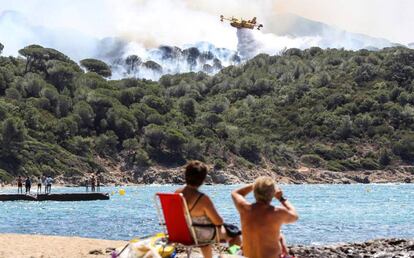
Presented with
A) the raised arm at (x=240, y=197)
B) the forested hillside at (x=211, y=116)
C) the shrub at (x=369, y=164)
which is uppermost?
the forested hillside at (x=211, y=116)

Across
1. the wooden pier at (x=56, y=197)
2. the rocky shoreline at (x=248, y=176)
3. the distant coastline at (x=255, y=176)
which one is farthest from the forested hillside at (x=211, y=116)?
the wooden pier at (x=56, y=197)

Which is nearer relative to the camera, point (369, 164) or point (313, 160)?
point (313, 160)

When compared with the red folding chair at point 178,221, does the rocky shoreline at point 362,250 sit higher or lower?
lower

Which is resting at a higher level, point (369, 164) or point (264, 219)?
point (369, 164)

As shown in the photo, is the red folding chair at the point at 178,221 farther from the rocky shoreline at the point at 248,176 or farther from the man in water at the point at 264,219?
the rocky shoreline at the point at 248,176

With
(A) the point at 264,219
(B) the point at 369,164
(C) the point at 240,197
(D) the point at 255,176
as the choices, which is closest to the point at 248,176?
(D) the point at 255,176

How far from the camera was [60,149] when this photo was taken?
4031 inches

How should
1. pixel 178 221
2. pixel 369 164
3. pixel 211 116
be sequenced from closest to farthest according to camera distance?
1. pixel 178 221
2. pixel 369 164
3. pixel 211 116

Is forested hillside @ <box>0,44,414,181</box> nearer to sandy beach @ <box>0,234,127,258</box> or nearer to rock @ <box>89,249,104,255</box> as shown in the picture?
sandy beach @ <box>0,234,127,258</box>

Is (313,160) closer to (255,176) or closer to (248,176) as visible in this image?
(255,176)

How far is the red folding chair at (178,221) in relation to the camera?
25.2ft

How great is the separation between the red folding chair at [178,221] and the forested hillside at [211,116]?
8473cm

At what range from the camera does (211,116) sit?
13438 cm

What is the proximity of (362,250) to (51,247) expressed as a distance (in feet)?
23.5
